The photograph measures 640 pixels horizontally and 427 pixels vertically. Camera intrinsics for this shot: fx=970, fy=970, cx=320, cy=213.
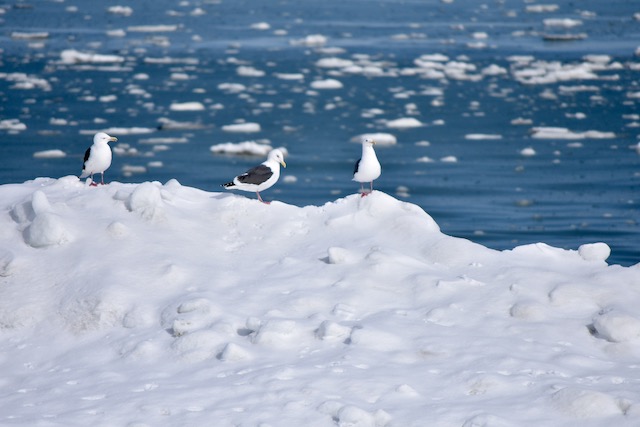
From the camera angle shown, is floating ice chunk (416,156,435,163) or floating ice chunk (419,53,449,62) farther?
floating ice chunk (419,53,449,62)

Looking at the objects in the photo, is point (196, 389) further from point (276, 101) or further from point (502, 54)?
point (502, 54)

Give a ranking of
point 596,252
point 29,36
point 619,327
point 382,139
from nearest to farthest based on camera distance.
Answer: point 619,327 → point 596,252 → point 382,139 → point 29,36

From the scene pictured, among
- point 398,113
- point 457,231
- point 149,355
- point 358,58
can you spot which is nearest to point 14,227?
point 149,355

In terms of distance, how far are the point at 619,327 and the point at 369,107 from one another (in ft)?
39.0

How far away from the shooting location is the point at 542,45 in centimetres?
2342

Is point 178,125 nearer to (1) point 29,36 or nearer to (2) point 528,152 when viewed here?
(2) point 528,152

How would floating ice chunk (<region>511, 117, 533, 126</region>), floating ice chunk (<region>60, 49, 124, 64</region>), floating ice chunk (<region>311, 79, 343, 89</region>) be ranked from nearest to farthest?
1. floating ice chunk (<region>511, 117, 533, 126</region>)
2. floating ice chunk (<region>311, 79, 343, 89</region>)
3. floating ice chunk (<region>60, 49, 124, 64</region>)

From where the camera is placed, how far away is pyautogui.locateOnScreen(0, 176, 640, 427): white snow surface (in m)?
5.09

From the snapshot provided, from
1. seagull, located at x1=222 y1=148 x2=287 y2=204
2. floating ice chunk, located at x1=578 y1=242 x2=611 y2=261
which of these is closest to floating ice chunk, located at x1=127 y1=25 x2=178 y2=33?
seagull, located at x1=222 y1=148 x2=287 y2=204

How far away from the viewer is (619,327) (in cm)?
568

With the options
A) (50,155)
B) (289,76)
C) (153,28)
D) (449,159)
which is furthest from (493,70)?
(153,28)

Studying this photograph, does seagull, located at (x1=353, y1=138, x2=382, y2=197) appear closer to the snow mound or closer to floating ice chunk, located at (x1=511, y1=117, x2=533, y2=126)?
the snow mound

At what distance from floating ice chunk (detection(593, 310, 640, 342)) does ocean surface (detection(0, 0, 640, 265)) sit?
15.4 ft

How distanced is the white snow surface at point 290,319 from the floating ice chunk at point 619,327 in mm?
11
